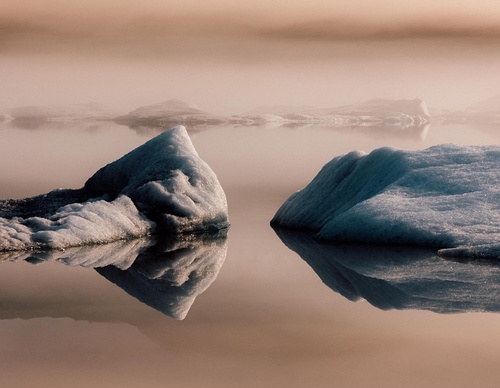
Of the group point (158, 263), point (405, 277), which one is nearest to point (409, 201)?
point (405, 277)

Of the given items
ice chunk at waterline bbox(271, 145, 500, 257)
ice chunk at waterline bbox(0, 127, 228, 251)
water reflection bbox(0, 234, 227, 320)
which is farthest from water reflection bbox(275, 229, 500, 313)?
ice chunk at waterline bbox(0, 127, 228, 251)

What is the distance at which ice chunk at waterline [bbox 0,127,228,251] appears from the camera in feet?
42.3

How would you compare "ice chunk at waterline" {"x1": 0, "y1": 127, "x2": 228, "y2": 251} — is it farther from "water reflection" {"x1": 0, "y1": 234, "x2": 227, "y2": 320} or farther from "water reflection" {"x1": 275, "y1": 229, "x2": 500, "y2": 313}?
"water reflection" {"x1": 275, "y1": 229, "x2": 500, "y2": 313}

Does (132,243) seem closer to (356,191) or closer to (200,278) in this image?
(200,278)

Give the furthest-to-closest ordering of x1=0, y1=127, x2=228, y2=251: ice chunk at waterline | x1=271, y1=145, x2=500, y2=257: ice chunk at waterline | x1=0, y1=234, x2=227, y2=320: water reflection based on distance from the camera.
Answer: x1=0, y1=127, x2=228, y2=251: ice chunk at waterline < x1=271, y1=145, x2=500, y2=257: ice chunk at waterline < x1=0, y1=234, x2=227, y2=320: water reflection

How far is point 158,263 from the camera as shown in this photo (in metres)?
12.0

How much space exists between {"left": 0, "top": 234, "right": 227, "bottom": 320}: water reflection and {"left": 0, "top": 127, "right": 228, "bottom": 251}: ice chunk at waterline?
0.82 ft

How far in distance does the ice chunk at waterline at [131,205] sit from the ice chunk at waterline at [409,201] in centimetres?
179

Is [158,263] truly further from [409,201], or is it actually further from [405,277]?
[409,201]

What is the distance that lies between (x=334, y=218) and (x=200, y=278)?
413cm

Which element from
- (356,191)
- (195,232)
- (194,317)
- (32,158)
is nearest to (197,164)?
(195,232)

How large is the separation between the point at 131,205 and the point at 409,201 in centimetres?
419

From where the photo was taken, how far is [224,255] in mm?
12836

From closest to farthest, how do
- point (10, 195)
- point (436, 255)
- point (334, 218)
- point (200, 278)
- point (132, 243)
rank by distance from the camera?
point (200, 278)
point (436, 255)
point (132, 243)
point (334, 218)
point (10, 195)
